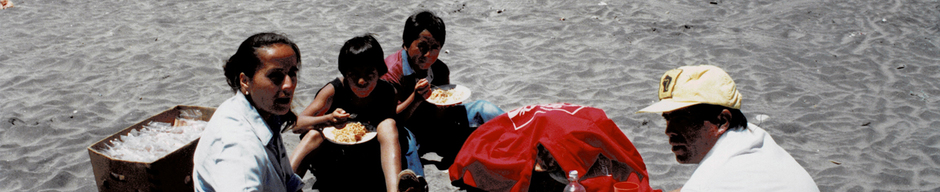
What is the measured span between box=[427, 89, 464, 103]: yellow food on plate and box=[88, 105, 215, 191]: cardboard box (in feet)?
5.76

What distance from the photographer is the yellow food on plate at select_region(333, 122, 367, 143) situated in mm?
3701

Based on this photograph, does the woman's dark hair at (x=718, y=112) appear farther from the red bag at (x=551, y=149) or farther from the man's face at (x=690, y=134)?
the red bag at (x=551, y=149)

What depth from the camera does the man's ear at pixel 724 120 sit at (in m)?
2.47

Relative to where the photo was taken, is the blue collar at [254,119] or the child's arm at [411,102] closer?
the blue collar at [254,119]

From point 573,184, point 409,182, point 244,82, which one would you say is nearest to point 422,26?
point 409,182

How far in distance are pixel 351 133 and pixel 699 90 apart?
2.17 meters

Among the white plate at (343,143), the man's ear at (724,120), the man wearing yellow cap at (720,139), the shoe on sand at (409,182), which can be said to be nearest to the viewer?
the man wearing yellow cap at (720,139)

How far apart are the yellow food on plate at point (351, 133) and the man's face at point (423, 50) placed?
0.77 metres

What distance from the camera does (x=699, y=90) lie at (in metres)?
2.44

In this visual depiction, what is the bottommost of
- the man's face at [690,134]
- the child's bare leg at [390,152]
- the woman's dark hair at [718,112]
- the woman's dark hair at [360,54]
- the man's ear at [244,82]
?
the child's bare leg at [390,152]

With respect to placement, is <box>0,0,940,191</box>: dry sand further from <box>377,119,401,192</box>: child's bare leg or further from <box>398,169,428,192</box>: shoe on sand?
<box>398,169,428,192</box>: shoe on sand

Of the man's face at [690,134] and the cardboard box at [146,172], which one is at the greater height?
the man's face at [690,134]

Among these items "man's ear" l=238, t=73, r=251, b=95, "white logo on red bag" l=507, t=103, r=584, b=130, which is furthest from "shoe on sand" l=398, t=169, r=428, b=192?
Answer: "man's ear" l=238, t=73, r=251, b=95

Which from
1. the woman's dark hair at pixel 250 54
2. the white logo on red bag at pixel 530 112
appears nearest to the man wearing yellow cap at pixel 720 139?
the white logo on red bag at pixel 530 112
